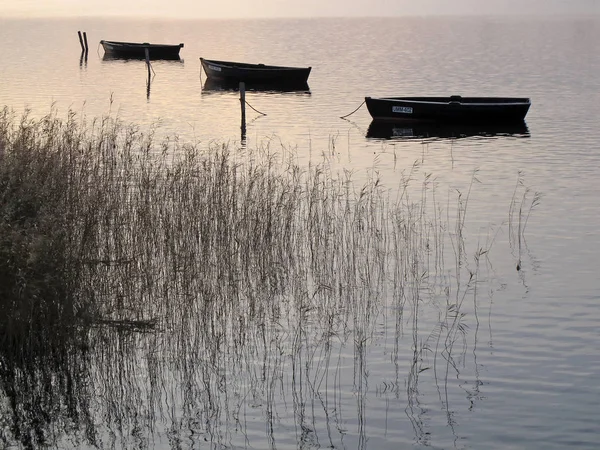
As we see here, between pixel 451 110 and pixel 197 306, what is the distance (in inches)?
854

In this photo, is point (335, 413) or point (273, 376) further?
point (273, 376)

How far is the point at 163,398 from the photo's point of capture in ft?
33.4

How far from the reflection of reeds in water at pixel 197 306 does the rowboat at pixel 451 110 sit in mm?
16277

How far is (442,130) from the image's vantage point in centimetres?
3347

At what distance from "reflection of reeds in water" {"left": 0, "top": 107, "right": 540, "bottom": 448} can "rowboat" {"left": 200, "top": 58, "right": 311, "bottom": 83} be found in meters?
31.2

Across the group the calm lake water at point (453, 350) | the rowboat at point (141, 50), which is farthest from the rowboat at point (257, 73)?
the rowboat at point (141, 50)

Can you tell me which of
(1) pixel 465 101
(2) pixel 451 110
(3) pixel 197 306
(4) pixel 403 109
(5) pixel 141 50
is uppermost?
(5) pixel 141 50

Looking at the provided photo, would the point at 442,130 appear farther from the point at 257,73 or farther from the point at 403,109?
the point at 257,73

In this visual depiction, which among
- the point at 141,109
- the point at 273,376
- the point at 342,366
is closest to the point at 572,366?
the point at 342,366

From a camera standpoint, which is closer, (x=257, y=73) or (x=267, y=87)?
(x=257, y=73)

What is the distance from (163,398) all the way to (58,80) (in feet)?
160

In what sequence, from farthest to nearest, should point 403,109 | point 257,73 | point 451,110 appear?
point 257,73 → point 403,109 → point 451,110

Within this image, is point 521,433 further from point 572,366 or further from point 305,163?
point 305,163

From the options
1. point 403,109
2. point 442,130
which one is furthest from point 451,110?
point 403,109
